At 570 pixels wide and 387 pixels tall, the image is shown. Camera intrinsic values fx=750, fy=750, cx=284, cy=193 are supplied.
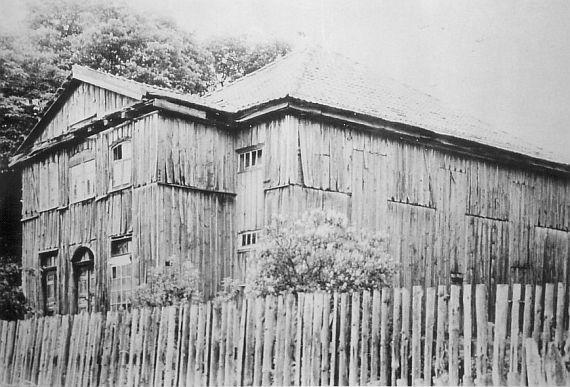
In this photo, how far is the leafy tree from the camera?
5016 millimetres

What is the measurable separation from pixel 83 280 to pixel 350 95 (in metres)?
2.59

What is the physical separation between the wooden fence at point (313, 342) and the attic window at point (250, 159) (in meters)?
1.25

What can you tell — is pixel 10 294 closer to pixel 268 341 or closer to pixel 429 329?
pixel 268 341

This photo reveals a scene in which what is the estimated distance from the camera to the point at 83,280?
6051 mm

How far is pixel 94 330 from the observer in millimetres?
5156

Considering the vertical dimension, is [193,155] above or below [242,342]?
above

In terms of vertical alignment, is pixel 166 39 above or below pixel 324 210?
above

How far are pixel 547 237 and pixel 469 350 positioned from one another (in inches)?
50.1

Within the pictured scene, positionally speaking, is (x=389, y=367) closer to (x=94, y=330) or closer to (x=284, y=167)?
(x=284, y=167)

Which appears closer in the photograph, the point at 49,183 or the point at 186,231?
the point at 186,231

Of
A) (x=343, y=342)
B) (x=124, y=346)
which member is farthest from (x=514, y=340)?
(x=124, y=346)

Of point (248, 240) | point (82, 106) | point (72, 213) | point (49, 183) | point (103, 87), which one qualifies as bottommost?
point (248, 240)

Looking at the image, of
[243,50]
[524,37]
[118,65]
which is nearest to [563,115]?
[524,37]

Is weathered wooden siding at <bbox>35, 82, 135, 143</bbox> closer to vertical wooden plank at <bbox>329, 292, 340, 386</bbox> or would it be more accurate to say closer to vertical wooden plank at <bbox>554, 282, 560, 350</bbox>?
vertical wooden plank at <bbox>329, 292, 340, 386</bbox>
